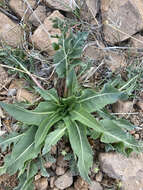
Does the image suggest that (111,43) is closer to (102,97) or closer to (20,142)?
(102,97)

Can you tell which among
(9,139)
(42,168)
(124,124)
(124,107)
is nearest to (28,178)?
(42,168)

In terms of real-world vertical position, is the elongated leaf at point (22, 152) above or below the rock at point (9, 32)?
below

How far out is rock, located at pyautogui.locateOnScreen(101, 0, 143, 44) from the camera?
231cm

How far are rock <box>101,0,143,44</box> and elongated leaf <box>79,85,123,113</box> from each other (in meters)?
0.68

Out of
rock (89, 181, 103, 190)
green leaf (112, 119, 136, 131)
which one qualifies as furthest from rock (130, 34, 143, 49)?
rock (89, 181, 103, 190)

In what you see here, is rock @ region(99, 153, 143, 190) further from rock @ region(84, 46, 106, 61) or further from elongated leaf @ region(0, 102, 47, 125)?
rock @ region(84, 46, 106, 61)

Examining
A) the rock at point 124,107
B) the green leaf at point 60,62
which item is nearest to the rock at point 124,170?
the rock at point 124,107

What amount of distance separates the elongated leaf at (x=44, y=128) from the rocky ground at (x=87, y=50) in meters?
0.31

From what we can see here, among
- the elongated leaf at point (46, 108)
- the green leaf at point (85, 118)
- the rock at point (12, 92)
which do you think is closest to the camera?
the green leaf at point (85, 118)

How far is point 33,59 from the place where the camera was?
233 cm

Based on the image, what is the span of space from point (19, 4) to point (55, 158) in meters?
1.52

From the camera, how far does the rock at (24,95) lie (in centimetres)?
226

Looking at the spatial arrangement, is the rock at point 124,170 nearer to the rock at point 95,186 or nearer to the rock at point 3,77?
the rock at point 95,186

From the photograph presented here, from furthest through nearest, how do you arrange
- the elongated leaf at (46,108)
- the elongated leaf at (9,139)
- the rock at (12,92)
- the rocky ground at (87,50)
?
the rock at (12,92) < the rocky ground at (87,50) < the elongated leaf at (9,139) < the elongated leaf at (46,108)
